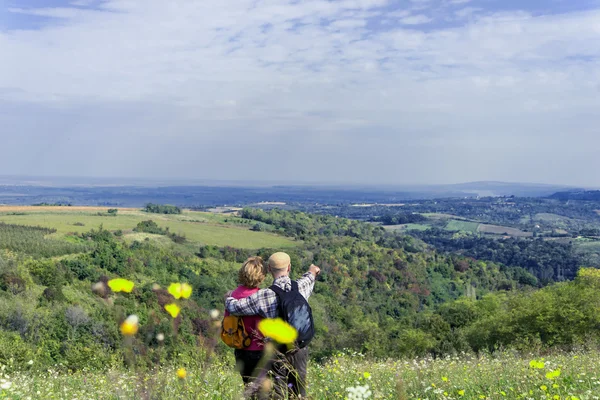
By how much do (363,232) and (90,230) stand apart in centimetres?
6229

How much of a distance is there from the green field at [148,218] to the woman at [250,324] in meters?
43.2

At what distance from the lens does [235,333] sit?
3.88 metres

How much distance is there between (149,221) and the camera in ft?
197

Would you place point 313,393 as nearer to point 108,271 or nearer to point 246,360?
point 246,360

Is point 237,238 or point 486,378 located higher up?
point 486,378

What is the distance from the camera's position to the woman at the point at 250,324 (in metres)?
3.83

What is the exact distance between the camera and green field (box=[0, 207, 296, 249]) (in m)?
49.3

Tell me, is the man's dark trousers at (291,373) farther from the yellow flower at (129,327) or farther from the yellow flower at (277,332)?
the yellow flower at (129,327)

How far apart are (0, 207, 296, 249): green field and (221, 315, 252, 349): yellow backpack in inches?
1700

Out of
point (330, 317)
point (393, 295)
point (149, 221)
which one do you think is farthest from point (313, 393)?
point (149, 221)

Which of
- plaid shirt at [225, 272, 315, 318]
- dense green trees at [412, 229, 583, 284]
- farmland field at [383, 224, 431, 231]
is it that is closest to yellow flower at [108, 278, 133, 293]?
plaid shirt at [225, 272, 315, 318]

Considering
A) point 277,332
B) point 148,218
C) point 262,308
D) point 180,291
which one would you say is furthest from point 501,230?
point 180,291

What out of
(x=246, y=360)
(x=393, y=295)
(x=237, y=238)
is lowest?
(x=393, y=295)

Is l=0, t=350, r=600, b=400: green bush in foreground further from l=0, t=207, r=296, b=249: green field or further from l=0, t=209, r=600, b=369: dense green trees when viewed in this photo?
l=0, t=207, r=296, b=249: green field
